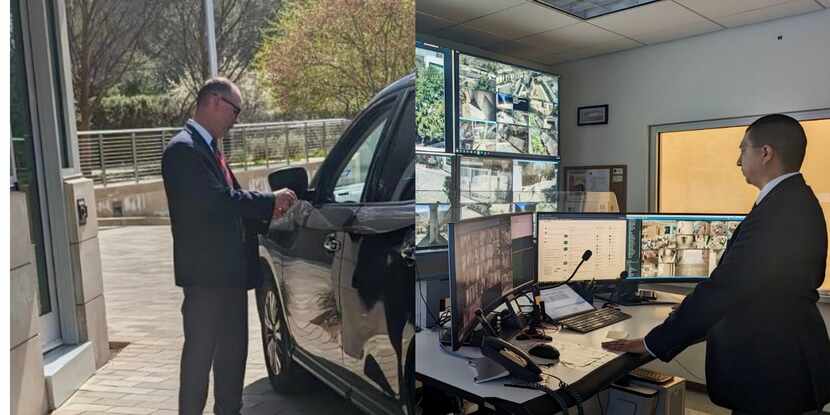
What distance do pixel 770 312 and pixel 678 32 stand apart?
284 cm

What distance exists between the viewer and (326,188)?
3.28ft

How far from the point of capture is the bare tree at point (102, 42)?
0.64m

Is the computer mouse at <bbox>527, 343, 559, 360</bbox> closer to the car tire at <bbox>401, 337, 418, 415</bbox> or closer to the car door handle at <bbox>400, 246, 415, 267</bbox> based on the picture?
the car tire at <bbox>401, 337, 418, 415</bbox>

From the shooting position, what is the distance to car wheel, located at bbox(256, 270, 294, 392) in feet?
2.97

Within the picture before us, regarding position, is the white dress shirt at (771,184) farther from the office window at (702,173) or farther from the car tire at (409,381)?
the office window at (702,173)

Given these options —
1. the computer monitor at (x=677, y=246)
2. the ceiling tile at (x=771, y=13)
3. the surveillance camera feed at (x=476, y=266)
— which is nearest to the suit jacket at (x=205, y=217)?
A: the surveillance camera feed at (x=476, y=266)

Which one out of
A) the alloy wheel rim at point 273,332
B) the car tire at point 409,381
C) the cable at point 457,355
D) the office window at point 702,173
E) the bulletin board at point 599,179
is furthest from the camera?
the bulletin board at point 599,179

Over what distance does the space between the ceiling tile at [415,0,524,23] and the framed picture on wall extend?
1.65 metres

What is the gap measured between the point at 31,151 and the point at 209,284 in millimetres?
309

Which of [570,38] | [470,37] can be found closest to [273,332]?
[470,37]

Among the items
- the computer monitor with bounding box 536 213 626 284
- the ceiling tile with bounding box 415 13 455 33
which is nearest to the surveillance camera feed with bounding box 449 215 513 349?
the computer monitor with bounding box 536 213 626 284

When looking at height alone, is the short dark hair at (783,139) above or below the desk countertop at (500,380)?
above

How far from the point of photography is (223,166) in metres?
0.77

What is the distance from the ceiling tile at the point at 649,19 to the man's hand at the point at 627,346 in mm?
2433
